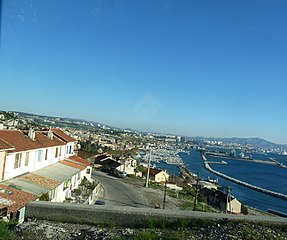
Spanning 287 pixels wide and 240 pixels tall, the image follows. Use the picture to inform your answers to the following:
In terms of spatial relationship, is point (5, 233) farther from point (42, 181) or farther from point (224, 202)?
point (224, 202)

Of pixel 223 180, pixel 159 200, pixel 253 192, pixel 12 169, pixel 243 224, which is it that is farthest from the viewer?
pixel 223 180

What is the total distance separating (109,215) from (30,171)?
35.0 ft

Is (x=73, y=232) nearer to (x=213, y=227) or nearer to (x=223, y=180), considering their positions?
(x=213, y=227)

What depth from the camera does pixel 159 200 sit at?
21.2 metres

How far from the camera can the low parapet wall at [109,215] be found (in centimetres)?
677

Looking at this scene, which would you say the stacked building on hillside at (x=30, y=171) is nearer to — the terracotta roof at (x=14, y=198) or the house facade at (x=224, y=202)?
the terracotta roof at (x=14, y=198)

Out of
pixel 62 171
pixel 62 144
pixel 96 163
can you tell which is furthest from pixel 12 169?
pixel 96 163

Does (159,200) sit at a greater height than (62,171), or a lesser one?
lesser

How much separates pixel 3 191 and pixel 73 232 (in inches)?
248

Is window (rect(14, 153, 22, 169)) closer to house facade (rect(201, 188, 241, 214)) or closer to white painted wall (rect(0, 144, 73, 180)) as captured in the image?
white painted wall (rect(0, 144, 73, 180))

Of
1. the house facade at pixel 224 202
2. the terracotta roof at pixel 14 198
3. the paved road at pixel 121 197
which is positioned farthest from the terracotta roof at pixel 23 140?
the house facade at pixel 224 202

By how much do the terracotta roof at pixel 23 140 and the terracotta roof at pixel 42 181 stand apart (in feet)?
4.39

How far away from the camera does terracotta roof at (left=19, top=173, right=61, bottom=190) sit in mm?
14203

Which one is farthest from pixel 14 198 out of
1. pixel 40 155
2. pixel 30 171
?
pixel 40 155
